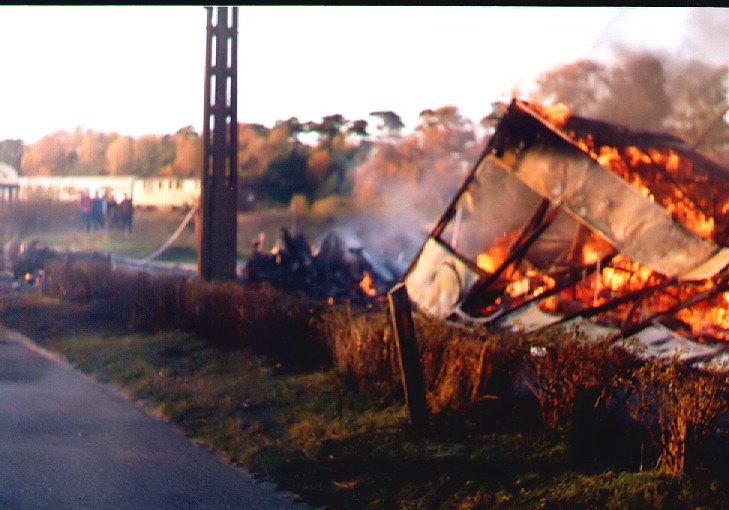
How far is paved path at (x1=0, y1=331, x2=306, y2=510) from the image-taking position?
19.5 ft

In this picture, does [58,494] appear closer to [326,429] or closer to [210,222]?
[326,429]

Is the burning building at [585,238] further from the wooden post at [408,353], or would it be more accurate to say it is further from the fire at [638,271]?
the wooden post at [408,353]

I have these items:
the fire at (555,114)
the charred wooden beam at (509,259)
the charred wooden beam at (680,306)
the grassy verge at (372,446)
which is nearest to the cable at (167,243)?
the charred wooden beam at (509,259)

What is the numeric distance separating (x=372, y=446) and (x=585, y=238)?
264 inches

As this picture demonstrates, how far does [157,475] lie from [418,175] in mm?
18665

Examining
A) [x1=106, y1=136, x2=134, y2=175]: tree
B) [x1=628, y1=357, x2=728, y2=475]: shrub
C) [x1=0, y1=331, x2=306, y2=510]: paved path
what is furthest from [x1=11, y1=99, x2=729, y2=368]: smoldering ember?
[x1=106, y1=136, x2=134, y2=175]: tree

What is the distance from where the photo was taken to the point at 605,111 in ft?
52.9

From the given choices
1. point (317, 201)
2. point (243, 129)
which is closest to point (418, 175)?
point (317, 201)

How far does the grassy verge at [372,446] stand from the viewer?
5.50 m

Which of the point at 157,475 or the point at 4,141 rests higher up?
the point at 4,141

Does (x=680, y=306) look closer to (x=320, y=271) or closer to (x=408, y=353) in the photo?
(x=408, y=353)

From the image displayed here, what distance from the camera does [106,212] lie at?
32.2 meters

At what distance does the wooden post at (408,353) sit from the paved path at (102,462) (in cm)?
136

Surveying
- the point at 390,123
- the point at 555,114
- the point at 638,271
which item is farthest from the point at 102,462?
the point at 390,123
